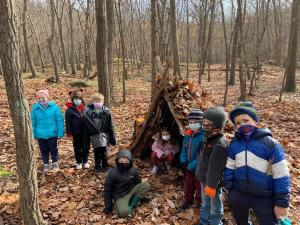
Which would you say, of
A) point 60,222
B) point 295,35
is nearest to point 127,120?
point 60,222

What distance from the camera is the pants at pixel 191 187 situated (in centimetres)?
460

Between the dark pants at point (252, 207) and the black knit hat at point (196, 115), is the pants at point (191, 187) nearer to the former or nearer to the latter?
the black knit hat at point (196, 115)

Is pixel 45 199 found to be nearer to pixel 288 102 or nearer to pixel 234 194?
pixel 234 194

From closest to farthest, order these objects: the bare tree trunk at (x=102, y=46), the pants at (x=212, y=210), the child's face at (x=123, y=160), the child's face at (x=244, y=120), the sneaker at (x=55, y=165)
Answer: the child's face at (x=244, y=120) → the pants at (x=212, y=210) → the child's face at (x=123, y=160) → the sneaker at (x=55, y=165) → the bare tree trunk at (x=102, y=46)

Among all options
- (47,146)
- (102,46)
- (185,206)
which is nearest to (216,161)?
(185,206)

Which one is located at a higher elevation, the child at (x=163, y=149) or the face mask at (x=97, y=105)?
the face mask at (x=97, y=105)

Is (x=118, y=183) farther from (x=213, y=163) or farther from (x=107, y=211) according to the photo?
(x=213, y=163)

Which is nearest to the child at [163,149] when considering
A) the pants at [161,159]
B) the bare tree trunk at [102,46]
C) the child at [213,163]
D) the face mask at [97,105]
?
the pants at [161,159]

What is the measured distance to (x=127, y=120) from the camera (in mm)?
10266

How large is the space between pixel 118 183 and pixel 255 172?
250 cm

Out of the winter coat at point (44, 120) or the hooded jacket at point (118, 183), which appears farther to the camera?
the winter coat at point (44, 120)

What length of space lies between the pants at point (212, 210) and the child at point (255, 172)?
588 mm

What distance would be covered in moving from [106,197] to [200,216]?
1.57 m

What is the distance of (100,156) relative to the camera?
240 inches
